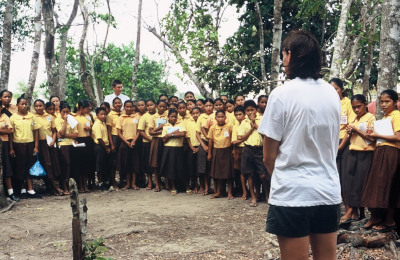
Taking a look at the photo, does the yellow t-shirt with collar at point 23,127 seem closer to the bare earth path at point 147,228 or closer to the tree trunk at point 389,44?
the bare earth path at point 147,228

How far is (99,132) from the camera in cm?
883

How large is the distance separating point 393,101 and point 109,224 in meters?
4.24

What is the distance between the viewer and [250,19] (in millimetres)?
13734

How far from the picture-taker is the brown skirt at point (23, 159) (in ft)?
26.5

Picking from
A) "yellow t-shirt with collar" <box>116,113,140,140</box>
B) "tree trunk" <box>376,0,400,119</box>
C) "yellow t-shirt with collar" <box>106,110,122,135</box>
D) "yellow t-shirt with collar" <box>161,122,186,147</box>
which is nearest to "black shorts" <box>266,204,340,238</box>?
"tree trunk" <box>376,0,400,119</box>

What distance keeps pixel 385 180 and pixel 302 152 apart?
3.51 metres

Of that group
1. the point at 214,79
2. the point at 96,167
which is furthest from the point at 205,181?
the point at 214,79

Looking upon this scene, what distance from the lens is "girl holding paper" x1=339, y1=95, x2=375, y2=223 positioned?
5.69 meters

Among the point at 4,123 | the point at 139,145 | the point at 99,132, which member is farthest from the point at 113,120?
the point at 4,123

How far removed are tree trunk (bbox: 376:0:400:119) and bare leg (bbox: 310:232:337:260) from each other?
11.7 ft

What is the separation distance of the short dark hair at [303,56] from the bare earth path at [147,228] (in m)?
3.06

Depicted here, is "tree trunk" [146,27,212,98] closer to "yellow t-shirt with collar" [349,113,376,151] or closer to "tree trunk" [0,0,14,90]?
"tree trunk" [0,0,14,90]

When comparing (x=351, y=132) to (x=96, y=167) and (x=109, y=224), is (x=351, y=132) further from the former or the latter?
(x=96, y=167)

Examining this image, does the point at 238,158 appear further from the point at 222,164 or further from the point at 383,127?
the point at 383,127
